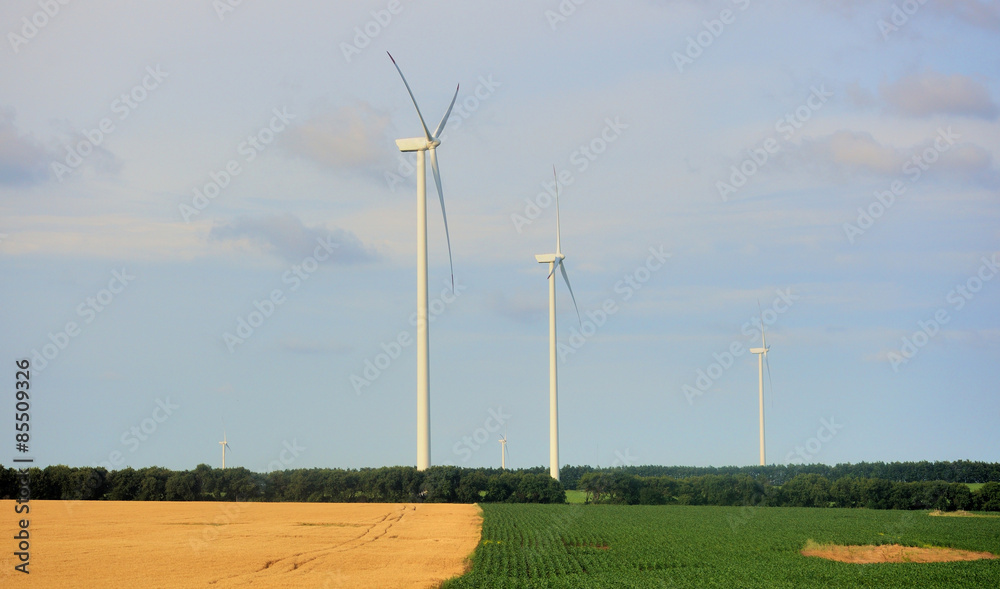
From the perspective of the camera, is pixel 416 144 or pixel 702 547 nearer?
pixel 702 547

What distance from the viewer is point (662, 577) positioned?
147 ft

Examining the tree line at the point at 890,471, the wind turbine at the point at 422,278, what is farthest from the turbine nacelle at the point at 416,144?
the tree line at the point at 890,471

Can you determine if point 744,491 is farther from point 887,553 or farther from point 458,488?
point 887,553

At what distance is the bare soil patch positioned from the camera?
54941 millimetres

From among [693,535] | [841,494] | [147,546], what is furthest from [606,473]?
[147,546]

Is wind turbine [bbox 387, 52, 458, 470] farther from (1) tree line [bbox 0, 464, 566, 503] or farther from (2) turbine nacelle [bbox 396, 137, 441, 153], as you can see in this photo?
(1) tree line [bbox 0, 464, 566, 503]

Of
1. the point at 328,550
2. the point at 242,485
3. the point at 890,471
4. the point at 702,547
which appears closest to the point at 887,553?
the point at 702,547

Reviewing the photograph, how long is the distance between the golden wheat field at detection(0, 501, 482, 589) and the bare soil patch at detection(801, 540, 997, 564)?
22.0m

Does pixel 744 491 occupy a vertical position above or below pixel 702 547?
below

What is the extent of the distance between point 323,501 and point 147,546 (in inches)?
1939

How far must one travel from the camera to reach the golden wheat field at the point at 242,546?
43.2 meters

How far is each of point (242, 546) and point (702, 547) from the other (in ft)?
94.6

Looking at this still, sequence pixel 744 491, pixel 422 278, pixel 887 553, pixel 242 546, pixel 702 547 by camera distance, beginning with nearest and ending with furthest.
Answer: pixel 242 546
pixel 887 553
pixel 702 547
pixel 422 278
pixel 744 491

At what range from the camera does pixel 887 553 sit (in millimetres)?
57062
